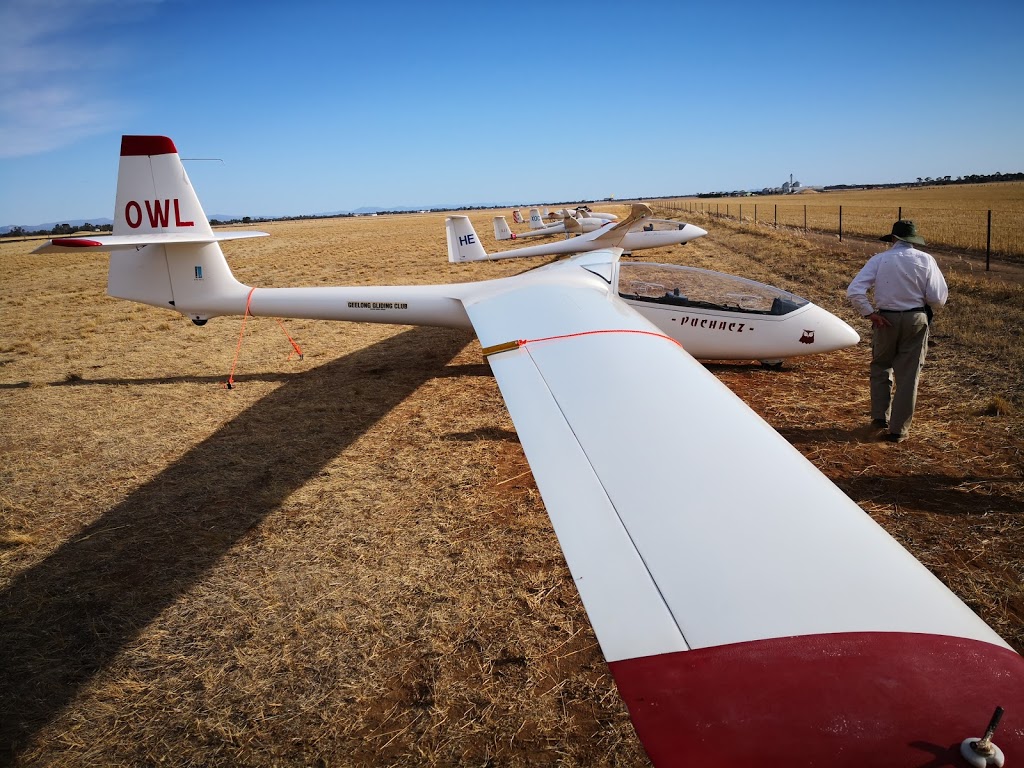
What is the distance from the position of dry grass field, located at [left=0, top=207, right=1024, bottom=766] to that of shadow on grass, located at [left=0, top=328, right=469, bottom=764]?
0.07ft

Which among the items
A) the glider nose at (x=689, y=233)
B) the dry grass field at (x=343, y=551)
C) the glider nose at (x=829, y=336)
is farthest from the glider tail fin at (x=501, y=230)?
the glider nose at (x=829, y=336)

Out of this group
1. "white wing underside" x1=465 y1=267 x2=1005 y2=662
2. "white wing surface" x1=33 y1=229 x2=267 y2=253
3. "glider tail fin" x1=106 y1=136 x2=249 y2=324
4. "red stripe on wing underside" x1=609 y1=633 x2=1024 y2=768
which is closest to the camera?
"red stripe on wing underside" x1=609 y1=633 x2=1024 y2=768

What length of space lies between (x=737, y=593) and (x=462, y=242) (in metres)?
18.4

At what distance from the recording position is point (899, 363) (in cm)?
499

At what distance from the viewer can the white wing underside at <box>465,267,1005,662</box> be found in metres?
1.45

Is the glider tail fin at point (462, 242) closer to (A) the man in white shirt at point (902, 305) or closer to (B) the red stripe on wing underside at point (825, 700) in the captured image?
(A) the man in white shirt at point (902, 305)

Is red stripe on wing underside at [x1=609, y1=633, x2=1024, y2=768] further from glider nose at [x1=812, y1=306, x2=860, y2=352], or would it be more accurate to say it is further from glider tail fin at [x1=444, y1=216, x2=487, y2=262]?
glider tail fin at [x1=444, y1=216, x2=487, y2=262]

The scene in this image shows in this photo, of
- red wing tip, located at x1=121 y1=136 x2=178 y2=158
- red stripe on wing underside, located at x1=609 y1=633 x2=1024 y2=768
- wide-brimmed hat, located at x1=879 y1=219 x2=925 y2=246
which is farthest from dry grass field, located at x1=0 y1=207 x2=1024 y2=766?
red wing tip, located at x1=121 y1=136 x2=178 y2=158

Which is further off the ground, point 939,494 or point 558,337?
point 558,337

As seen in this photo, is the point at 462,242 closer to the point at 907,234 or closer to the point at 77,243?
the point at 77,243

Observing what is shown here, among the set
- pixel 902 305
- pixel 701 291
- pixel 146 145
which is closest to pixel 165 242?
pixel 146 145

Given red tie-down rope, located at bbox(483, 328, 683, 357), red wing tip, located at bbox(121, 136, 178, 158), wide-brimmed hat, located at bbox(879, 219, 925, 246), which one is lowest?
red tie-down rope, located at bbox(483, 328, 683, 357)

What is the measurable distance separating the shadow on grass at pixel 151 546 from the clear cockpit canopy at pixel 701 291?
11.3 ft

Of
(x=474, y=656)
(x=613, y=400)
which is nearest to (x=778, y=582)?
(x=613, y=400)
